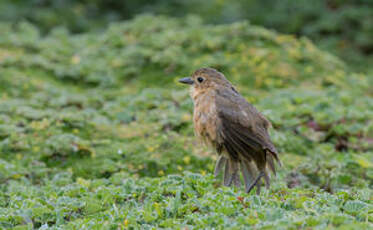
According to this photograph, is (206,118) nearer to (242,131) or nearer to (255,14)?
(242,131)

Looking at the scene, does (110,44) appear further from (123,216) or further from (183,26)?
(123,216)

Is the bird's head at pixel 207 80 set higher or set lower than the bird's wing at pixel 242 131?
higher

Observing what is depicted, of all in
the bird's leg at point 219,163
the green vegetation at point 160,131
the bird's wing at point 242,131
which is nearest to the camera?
the green vegetation at point 160,131

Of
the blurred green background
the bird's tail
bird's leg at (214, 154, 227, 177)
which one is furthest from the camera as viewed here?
the blurred green background

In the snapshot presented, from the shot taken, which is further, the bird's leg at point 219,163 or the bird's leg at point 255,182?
the bird's leg at point 219,163

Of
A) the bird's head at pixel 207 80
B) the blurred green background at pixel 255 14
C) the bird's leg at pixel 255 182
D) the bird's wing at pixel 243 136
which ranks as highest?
the blurred green background at pixel 255 14

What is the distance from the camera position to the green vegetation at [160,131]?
4062 millimetres

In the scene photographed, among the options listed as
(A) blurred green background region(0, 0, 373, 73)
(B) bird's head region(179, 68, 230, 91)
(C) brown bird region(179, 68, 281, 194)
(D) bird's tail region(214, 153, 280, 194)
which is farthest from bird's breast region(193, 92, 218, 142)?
(A) blurred green background region(0, 0, 373, 73)

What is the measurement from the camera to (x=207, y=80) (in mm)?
5246

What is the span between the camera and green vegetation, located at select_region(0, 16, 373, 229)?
406 centimetres

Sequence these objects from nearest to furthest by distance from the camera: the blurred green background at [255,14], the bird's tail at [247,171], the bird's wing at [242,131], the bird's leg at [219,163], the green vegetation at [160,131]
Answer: the green vegetation at [160,131]
the bird's wing at [242,131]
the bird's tail at [247,171]
the bird's leg at [219,163]
the blurred green background at [255,14]

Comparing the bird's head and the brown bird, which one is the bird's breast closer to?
the brown bird

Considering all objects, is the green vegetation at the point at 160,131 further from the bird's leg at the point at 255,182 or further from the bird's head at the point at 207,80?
the bird's head at the point at 207,80

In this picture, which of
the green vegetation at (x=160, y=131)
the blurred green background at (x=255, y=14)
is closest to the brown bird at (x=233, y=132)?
the green vegetation at (x=160, y=131)
